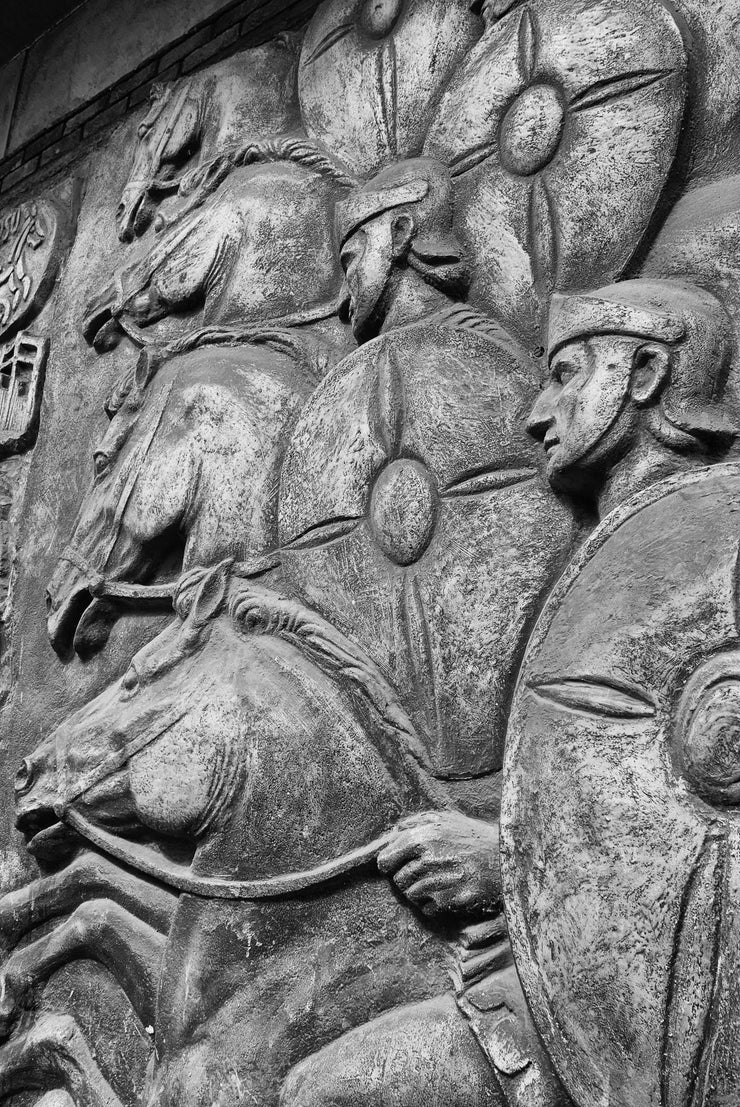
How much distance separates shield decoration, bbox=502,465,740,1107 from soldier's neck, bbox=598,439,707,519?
100 mm

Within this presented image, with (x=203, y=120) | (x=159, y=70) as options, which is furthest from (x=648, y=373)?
(x=159, y=70)

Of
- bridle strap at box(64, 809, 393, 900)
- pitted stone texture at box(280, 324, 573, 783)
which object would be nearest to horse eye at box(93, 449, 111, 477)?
pitted stone texture at box(280, 324, 573, 783)

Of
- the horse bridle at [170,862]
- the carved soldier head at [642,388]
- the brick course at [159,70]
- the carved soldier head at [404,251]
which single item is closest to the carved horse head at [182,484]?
the carved soldier head at [404,251]

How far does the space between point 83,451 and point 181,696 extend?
100 cm

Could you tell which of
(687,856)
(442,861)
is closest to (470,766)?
(442,861)

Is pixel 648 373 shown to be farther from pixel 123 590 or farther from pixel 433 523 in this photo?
pixel 123 590

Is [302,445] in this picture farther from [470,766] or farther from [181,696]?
→ [470,766]

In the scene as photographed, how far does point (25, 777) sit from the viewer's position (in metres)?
2.47

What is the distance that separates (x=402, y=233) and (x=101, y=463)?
0.93 metres

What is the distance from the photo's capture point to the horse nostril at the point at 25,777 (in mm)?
2463

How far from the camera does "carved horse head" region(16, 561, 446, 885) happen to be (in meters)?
1.96

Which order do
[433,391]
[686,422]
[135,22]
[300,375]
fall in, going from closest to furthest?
1. [686,422]
2. [433,391]
3. [300,375]
4. [135,22]

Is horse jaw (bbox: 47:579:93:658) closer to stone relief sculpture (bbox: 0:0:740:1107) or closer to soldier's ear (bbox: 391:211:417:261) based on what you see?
stone relief sculpture (bbox: 0:0:740:1107)

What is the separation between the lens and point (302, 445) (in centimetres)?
227
